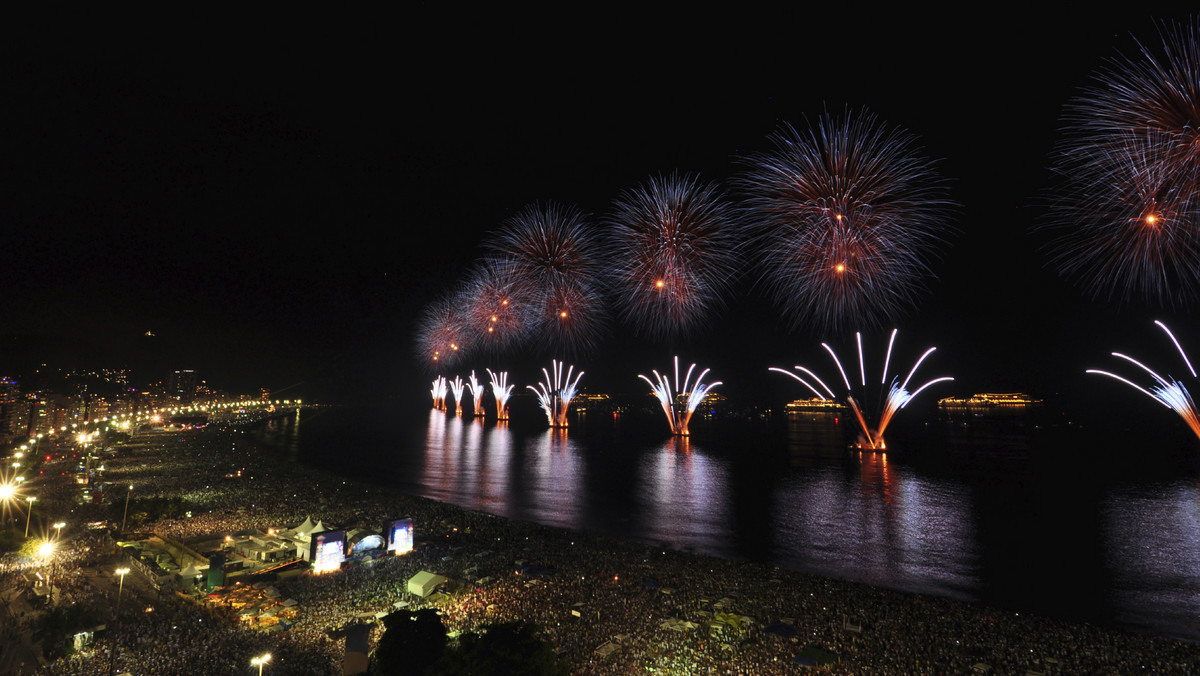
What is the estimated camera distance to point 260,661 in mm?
13148

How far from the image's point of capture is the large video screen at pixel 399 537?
2350 centimetres

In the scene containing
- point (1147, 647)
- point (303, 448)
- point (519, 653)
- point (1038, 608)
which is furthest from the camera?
point (303, 448)

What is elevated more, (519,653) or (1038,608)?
(519,653)

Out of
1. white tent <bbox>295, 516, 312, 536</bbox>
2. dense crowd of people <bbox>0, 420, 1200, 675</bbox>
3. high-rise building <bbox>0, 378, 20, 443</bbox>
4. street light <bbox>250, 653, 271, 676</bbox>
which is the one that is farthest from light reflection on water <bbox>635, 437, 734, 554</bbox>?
high-rise building <bbox>0, 378, 20, 443</bbox>

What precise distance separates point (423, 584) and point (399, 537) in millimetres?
6342

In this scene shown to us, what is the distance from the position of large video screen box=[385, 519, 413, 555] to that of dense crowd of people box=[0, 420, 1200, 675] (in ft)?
1.72

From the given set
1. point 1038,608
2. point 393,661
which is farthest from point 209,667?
point 1038,608

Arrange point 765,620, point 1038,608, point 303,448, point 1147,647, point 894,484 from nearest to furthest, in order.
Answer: point 1147,647, point 765,620, point 1038,608, point 894,484, point 303,448

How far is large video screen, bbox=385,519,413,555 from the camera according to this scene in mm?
23500

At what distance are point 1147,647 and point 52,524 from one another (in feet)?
145

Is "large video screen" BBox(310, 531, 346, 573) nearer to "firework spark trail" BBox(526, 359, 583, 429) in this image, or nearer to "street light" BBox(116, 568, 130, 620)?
"street light" BBox(116, 568, 130, 620)

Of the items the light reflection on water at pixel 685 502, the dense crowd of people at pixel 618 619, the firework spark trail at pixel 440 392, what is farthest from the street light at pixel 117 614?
the firework spark trail at pixel 440 392

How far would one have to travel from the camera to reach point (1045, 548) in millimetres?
26609

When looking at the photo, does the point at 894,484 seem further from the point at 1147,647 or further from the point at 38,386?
the point at 38,386
